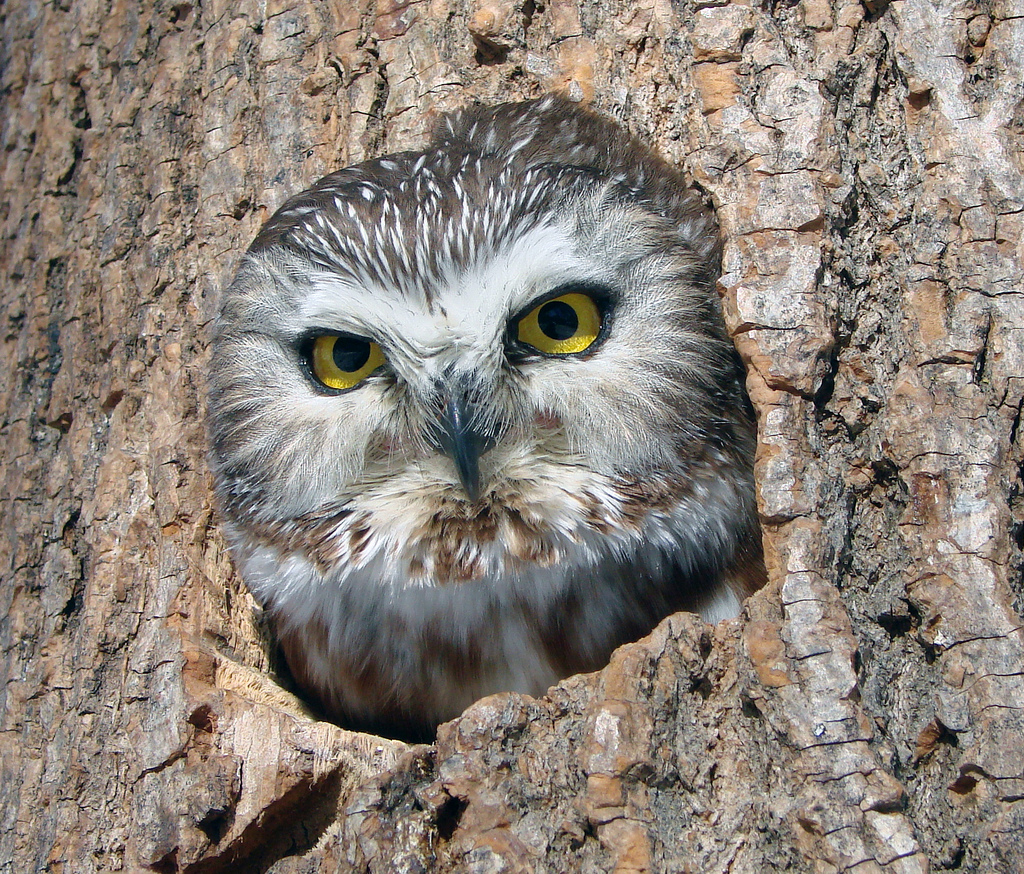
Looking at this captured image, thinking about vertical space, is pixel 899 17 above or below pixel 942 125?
above

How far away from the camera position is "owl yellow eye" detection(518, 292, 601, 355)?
6.47ft

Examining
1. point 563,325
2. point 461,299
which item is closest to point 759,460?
point 563,325

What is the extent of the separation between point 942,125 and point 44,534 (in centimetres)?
223

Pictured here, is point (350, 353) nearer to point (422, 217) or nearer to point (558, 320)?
point (422, 217)

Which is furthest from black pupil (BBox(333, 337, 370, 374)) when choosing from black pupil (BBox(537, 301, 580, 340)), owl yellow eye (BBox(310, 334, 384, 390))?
black pupil (BBox(537, 301, 580, 340))

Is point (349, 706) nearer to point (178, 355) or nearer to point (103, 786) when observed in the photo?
point (103, 786)

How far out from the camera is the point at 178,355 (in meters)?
2.43

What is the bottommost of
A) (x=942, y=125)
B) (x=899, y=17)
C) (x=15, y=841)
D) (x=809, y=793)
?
(x=15, y=841)

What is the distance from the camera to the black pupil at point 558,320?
1.97m

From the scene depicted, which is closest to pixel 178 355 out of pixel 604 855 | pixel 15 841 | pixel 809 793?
pixel 15 841

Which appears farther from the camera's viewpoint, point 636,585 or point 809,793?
point 636,585

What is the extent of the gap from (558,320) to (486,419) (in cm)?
26

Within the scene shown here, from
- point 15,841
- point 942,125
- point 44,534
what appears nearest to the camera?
point 942,125

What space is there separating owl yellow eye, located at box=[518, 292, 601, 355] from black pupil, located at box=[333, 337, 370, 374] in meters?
0.34
